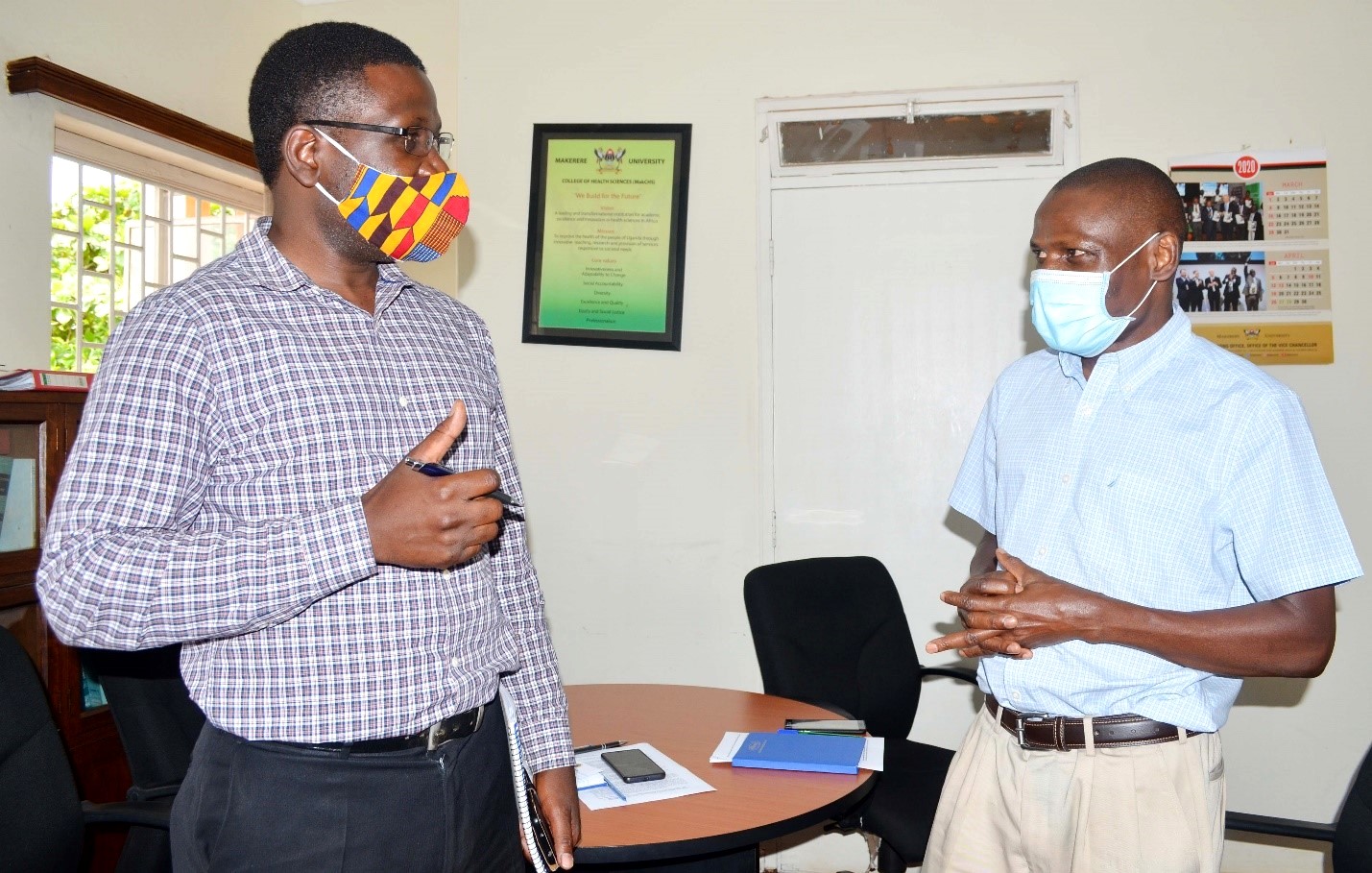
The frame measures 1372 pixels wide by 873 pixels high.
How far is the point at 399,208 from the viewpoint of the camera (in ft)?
4.81

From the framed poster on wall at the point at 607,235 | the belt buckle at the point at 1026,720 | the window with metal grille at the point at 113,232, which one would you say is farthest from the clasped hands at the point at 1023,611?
the window with metal grille at the point at 113,232

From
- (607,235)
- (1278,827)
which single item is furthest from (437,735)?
(607,235)

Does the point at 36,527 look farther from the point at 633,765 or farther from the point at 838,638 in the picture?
the point at 838,638

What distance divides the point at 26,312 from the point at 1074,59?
3.49 metres

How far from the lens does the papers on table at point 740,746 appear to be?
215cm

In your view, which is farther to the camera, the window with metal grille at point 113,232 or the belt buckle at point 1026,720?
the window with metal grille at point 113,232

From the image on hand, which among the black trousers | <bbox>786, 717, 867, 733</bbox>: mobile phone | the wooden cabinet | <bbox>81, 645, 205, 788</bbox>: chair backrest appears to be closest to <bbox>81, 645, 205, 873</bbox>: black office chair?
<bbox>81, 645, 205, 788</bbox>: chair backrest

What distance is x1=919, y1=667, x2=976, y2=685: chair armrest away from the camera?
308 centimetres

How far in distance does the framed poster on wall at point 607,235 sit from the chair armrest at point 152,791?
6.70 ft

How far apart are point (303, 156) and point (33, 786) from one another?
1284 mm

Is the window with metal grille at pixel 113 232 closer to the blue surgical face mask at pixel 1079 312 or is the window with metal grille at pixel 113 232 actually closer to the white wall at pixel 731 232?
the white wall at pixel 731 232

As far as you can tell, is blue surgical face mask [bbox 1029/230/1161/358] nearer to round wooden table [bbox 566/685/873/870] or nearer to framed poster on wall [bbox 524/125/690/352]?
round wooden table [bbox 566/685/873/870]

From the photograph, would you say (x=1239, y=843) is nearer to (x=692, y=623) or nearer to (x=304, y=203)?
(x=692, y=623)

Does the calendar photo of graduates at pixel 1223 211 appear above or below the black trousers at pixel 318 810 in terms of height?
above
